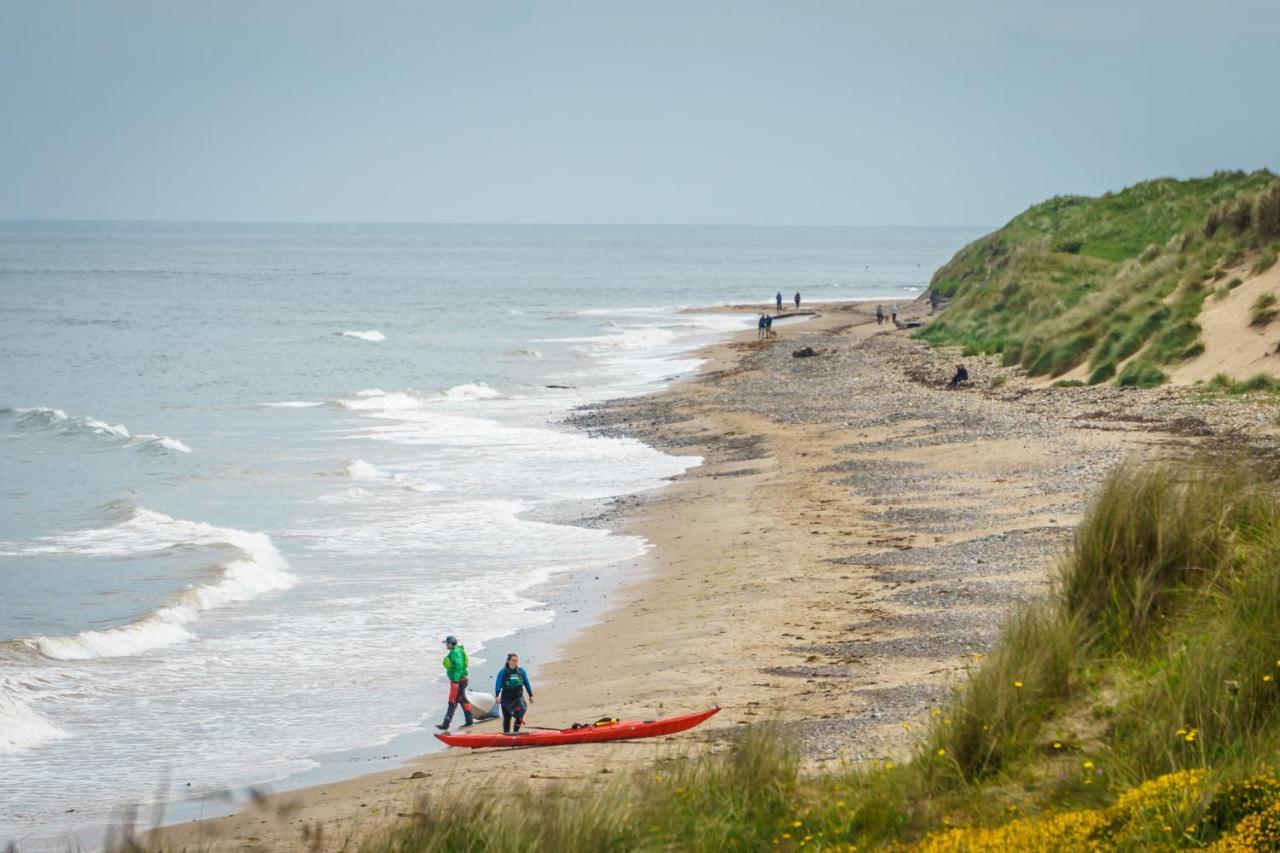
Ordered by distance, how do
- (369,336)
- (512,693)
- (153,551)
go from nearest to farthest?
(512,693) < (153,551) < (369,336)

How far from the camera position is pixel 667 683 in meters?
13.6

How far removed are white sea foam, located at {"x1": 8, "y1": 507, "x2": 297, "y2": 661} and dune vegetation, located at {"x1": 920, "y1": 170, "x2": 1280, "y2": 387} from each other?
57.8 ft

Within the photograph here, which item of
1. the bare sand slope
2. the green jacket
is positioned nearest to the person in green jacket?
the green jacket

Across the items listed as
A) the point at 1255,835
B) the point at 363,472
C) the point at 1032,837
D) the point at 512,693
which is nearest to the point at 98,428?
the point at 363,472

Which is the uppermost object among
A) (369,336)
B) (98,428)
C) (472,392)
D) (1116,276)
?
(1116,276)

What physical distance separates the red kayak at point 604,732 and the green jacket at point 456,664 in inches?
58.0

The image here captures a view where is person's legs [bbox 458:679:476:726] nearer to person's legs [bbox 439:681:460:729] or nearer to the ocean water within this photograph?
person's legs [bbox 439:681:460:729]

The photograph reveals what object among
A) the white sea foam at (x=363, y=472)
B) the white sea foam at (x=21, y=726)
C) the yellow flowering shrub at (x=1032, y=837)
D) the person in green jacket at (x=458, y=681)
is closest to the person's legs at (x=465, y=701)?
the person in green jacket at (x=458, y=681)

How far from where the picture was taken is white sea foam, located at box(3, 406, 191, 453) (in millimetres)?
35906

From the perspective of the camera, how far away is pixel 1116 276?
3625cm

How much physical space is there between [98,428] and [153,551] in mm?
18566

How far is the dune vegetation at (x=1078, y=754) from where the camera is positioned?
6840 millimetres

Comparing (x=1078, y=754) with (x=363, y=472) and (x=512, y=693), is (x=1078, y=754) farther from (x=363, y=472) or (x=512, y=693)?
(x=363, y=472)

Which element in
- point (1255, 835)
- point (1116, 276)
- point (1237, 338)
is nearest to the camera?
point (1255, 835)
